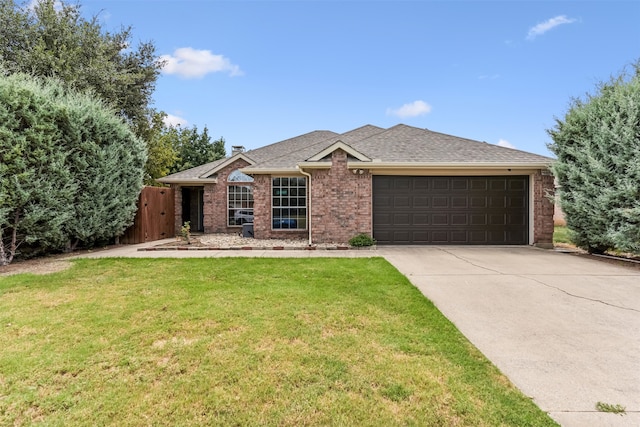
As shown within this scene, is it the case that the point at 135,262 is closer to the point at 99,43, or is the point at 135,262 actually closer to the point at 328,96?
the point at 99,43

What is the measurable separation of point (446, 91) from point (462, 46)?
267cm

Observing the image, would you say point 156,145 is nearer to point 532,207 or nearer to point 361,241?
point 361,241

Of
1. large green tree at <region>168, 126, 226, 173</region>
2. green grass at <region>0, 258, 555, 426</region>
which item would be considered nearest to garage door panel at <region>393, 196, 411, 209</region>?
green grass at <region>0, 258, 555, 426</region>

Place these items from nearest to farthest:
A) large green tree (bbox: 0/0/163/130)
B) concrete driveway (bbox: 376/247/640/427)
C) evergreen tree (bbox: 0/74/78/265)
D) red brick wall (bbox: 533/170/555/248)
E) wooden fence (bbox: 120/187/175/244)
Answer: concrete driveway (bbox: 376/247/640/427) → evergreen tree (bbox: 0/74/78/265) → red brick wall (bbox: 533/170/555/248) → large green tree (bbox: 0/0/163/130) → wooden fence (bbox: 120/187/175/244)

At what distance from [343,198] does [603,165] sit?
6.99m

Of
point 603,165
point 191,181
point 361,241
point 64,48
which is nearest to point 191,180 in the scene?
point 191,181

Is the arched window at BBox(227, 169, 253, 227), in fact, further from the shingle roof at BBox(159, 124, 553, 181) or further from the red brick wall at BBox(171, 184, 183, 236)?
the red brick wall at BBox(171, 184, 183, 236)

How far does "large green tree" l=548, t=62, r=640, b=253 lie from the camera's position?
7336mm

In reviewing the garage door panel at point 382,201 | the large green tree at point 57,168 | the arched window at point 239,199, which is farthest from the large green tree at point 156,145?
the garage door panel at point 382,201

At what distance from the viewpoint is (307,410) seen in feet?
7.45

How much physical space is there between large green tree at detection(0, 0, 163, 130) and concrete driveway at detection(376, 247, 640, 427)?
1202 cm

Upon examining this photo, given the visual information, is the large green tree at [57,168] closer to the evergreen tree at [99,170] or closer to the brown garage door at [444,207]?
the evergreen tree at [99,170]

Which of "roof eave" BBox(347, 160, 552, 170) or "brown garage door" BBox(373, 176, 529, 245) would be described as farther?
"brown garage door" BBox(373, 176, 529, 245)

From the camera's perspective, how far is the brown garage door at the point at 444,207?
10508 mm
